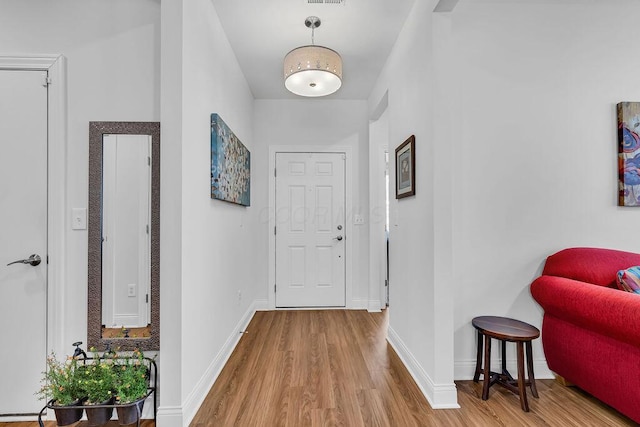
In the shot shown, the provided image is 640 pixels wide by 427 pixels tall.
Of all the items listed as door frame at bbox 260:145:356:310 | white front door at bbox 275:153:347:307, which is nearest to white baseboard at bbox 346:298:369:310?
→ door frame at bbox 260:145:356:310

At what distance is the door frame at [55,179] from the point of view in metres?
1.77

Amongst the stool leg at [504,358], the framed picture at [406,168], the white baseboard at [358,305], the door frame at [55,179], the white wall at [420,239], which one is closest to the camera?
the door frame at [55,179]

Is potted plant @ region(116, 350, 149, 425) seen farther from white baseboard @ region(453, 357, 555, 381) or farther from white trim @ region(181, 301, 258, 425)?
white baseboard @ region(453, 357, 555, 381)

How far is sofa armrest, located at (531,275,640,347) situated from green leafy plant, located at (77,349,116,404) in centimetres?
262

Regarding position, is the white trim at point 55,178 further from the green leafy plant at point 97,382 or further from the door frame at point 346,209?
the door frame at point 346,209

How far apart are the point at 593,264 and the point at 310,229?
2747mm

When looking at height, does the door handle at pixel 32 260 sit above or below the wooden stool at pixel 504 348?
above

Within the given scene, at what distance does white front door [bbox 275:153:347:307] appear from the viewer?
13.0ft

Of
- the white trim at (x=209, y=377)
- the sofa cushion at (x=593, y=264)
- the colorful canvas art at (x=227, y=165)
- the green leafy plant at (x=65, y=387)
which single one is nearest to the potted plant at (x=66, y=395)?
the green leafy plant at (x=65, y=387)

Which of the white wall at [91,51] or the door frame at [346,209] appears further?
the door frame at [346,209]

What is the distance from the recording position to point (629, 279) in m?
1.82

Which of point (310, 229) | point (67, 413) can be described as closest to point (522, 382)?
point (67, 413)

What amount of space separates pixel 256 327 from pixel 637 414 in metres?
2.90

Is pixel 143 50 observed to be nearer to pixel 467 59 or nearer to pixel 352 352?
pixel 467 59
